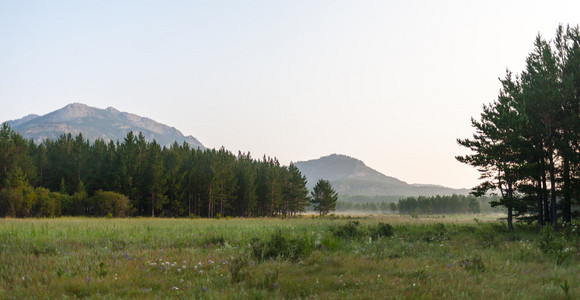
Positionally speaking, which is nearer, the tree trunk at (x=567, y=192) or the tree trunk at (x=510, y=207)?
the tree trunk at (x=567, y=192)

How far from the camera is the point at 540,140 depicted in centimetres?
2189

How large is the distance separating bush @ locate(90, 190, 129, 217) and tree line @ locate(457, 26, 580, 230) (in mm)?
49427

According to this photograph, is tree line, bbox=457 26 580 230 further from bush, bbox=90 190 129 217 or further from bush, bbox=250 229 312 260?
bush, bbox=90 190 129 217

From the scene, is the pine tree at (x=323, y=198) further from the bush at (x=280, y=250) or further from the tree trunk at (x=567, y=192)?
the bush at (x=280, y=250)

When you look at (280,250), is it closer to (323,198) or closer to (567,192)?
(567,192)

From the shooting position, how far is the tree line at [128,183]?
5053cm

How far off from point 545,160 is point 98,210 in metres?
56.5

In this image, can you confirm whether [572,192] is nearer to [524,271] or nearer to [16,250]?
[524,271]

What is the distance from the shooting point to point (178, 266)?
809 centimetres

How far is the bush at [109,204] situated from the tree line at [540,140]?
49427 mm

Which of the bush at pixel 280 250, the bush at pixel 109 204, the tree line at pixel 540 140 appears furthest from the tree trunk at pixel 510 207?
the bush at pixel 109 204

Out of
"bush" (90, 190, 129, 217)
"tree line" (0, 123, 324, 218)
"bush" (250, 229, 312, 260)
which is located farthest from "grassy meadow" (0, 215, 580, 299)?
"tree line" (0, 123, 324, 218)

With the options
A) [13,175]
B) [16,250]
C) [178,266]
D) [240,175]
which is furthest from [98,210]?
[178,266]

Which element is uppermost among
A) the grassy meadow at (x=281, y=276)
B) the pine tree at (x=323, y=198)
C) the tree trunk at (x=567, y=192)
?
the tree trunk at (x=567, y=192)
